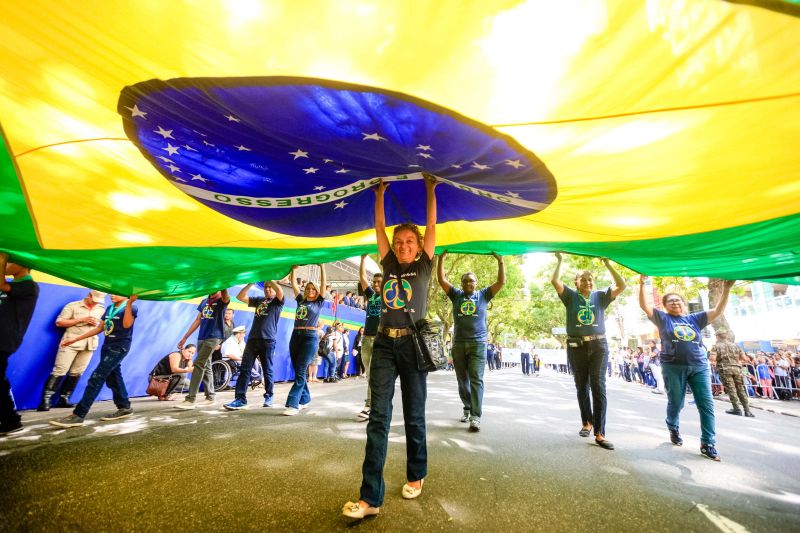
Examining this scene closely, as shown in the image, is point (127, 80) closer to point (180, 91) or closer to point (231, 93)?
point (180, 91)

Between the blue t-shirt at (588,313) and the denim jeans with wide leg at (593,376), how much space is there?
154 millimetres

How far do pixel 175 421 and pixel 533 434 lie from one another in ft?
15.4

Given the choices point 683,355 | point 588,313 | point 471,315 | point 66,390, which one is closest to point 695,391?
point 683,355

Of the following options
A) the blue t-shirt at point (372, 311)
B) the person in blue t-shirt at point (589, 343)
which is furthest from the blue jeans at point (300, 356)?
the person in blue t-shirt at point (589, 343)

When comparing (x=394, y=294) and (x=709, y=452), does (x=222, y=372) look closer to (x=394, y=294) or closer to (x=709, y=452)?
(x=394, y=294)

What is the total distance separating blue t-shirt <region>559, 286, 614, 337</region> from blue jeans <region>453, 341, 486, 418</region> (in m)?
1.20

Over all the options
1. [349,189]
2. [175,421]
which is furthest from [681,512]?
[175,421]

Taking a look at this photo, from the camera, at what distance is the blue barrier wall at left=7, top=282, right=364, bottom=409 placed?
5.04 meters

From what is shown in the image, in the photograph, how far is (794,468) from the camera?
3469mm

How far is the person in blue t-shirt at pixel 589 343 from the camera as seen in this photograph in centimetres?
405

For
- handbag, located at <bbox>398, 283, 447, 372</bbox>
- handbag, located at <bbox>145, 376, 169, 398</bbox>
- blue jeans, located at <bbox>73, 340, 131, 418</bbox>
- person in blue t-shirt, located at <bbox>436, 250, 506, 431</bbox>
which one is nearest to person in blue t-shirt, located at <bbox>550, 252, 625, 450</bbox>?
person in blue t-shirt, located at <bbox>436, 250, 506, 431</bbox>

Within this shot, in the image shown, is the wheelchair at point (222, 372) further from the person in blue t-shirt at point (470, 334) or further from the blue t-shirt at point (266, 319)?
the person in blue t-shirt at point (470, 334)

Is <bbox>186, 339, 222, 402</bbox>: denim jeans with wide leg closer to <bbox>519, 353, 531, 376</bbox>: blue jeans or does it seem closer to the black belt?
the black belt

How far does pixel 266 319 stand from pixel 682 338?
5.80 meters
